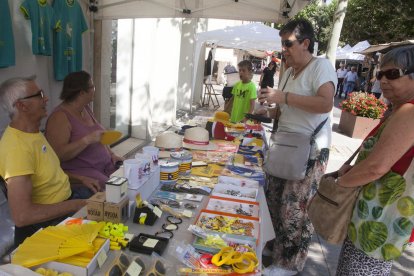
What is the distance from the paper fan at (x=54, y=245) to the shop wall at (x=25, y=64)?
5.39ft

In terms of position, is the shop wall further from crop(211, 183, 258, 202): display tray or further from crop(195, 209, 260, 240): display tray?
crop(195, 209, 260, 240): display tray

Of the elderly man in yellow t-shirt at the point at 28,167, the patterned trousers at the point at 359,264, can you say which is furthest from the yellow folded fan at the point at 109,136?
the patterned trousers at the point at 359,264

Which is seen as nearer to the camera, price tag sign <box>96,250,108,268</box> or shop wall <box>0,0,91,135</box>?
price tag sign <box>96,250,108,268</box>

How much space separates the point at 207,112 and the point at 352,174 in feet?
29.2

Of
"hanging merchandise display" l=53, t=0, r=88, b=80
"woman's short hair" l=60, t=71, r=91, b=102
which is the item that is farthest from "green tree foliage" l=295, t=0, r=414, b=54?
"woman's short hair" l=60, t=71, r=91, b=102

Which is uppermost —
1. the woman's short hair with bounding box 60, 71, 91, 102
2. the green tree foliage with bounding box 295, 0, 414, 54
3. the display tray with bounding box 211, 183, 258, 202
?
the green tree foliage with bounding box 295, 0, 414, 54

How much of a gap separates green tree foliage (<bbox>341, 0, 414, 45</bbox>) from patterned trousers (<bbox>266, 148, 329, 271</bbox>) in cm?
1825

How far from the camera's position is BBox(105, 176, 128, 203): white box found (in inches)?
58.6

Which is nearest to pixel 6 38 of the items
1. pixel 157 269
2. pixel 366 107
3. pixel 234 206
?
pixel 234 206

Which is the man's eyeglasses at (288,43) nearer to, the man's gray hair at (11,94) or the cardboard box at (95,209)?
the cardboard box at (95,209)

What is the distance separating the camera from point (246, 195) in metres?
2.01

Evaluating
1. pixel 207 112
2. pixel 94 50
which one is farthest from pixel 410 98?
pixel 207 112

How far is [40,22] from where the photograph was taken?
115 inches

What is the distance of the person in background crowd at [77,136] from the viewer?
96.0 inches
